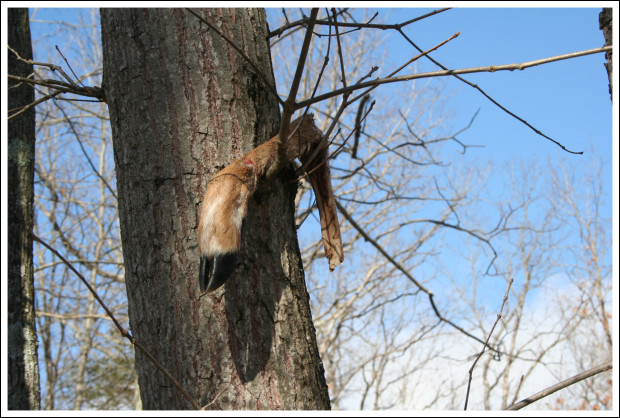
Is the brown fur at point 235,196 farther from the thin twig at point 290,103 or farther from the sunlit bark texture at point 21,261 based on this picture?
the sunlit bark texture at point 21,261

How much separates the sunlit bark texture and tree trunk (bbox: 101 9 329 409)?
3.94 ft

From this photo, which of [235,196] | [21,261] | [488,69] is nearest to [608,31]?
[488,69]

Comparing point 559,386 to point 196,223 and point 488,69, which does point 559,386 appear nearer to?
point 488,69

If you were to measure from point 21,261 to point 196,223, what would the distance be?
1714mm

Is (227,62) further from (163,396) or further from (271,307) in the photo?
(163,396)

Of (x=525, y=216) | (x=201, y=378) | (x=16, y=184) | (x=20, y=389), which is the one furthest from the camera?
(x=525, y=216)

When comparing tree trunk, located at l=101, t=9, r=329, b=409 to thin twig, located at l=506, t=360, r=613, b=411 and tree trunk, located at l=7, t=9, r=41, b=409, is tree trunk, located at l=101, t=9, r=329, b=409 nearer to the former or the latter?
thin twig, located at l=506, t=360, r=613, b=411

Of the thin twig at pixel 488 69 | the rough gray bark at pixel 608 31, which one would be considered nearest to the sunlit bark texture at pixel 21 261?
the thin twig at pixel 488 69

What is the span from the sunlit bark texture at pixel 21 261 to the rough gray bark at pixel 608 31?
90.7 inches

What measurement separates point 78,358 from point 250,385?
34.1 feet

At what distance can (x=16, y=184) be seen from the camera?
287 centimetres

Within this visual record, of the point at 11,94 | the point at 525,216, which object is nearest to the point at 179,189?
the point at 11,94

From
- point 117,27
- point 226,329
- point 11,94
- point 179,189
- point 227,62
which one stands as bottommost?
point 226,329

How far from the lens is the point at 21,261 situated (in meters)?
2.75
